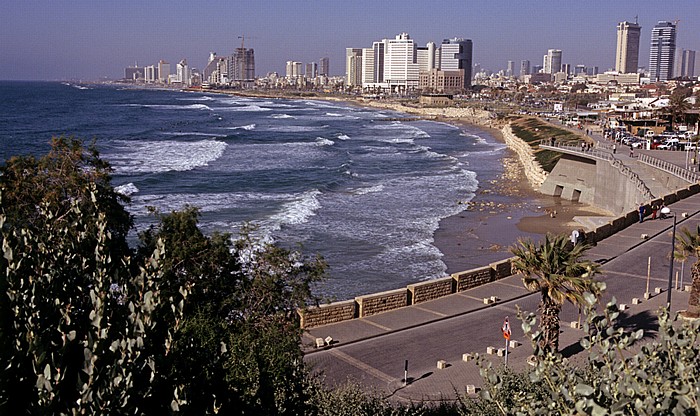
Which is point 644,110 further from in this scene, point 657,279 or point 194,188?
point 657,279

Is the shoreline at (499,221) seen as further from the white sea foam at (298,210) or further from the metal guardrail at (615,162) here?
the white sea foam at (298,210)

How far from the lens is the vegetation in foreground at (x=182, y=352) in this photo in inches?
203

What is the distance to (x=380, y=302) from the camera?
1861 centimetres

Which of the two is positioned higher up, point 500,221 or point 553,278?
point 553,278

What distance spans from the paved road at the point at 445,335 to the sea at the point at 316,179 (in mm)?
3660

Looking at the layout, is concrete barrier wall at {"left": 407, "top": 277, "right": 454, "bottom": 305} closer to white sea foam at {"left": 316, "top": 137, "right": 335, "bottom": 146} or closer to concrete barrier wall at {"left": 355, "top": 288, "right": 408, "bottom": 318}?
concrete barrier wall at {"left": 355, "top": 288, "right": 408, "bottom": 318}

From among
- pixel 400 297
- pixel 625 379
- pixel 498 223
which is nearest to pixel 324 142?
pixel 498 223

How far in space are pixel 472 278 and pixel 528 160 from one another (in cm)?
4041

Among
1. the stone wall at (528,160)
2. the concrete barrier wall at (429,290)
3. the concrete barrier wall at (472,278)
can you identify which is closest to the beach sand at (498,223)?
the stone wall at (528,160)

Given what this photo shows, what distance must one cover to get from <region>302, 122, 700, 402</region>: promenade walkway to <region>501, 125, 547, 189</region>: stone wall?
2767cm

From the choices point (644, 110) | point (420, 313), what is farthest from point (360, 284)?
point (644, 110)

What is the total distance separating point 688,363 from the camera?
5.44 meters

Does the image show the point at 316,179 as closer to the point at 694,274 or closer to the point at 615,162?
the point at 615,162

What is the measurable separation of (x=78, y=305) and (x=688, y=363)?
5.81 metres
